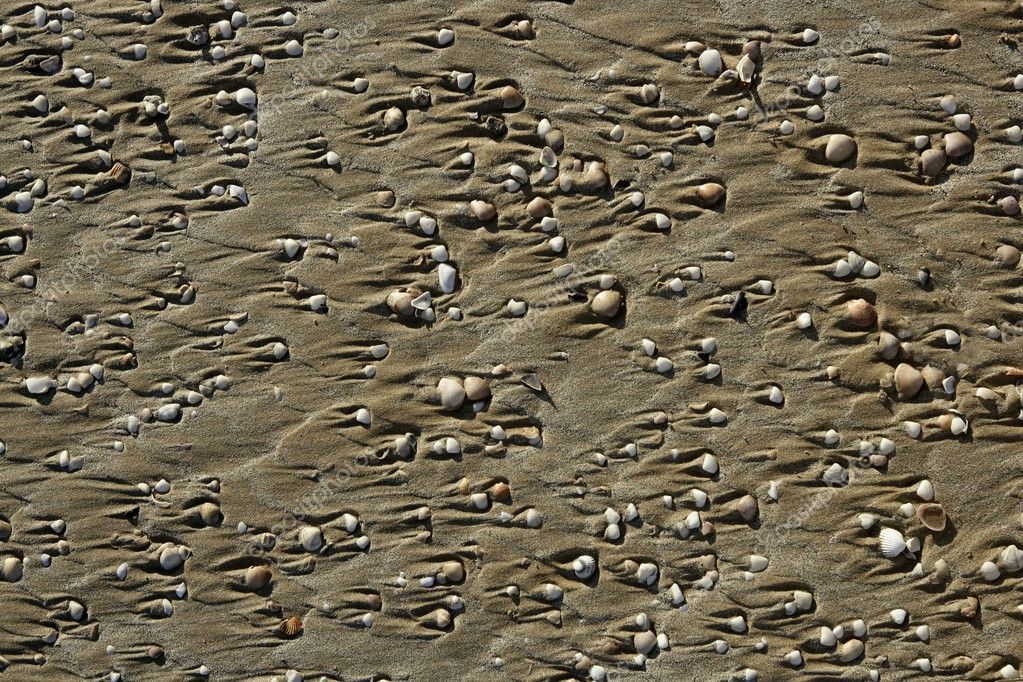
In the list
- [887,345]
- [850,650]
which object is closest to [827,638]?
[850,650]

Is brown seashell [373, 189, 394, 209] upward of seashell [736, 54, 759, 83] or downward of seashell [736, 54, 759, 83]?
downward

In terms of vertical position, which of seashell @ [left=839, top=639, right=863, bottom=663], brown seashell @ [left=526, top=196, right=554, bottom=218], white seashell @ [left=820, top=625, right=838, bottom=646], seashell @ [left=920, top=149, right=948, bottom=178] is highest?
seashell @ [left=920, top=149, right=948, bottom=178]

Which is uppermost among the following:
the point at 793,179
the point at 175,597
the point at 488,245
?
the point at 793,179

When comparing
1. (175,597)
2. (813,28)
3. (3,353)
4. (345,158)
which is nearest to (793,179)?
(813,28)

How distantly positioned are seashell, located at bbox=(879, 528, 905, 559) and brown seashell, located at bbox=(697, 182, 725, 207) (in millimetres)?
1312

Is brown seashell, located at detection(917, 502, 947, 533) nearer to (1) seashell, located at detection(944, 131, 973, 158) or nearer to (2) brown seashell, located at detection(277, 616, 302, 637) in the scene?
(1) seashell, located at detection(944, 131, 973, 158)

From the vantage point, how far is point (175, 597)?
8.55 ft

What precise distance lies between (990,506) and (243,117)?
304 cm

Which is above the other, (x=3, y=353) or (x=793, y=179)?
(x=793, y=179)

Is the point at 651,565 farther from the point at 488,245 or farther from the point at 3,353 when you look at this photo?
the point at 3,353

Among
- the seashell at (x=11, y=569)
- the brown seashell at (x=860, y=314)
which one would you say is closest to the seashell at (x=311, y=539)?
the seashell at (x=11, y=569)

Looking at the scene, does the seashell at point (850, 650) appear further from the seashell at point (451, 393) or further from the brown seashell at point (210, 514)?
the brown seashell at point (210, 514)

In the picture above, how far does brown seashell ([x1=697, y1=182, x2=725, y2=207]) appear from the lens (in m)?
2.54

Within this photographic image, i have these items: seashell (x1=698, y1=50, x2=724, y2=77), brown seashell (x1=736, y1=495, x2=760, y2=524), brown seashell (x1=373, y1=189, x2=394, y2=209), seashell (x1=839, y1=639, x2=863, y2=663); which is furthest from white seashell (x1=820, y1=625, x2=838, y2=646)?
brown seashell (x1=373, y1=189, x2=394, y2=209)
